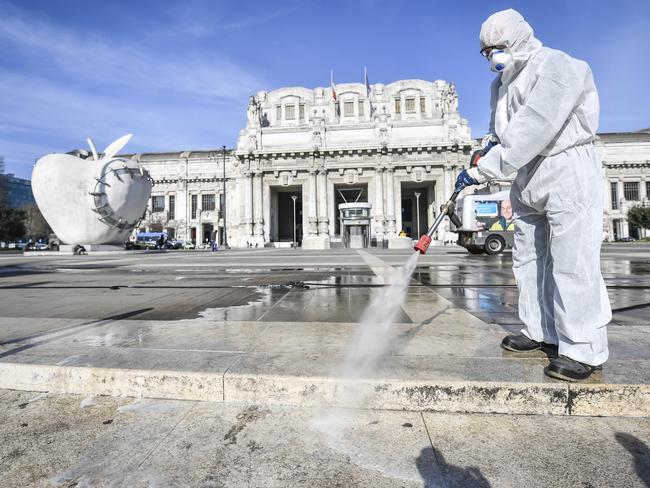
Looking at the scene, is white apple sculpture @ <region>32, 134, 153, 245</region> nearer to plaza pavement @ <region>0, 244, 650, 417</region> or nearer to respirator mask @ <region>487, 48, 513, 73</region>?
plaza pavement @ <region>0, 244, 650, 417</region>

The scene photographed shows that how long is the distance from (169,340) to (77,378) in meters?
0.66

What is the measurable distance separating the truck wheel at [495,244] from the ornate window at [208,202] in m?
50.2

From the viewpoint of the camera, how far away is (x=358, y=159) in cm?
4703

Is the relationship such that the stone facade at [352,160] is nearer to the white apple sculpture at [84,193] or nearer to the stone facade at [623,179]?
the white apple sculpture at [84,193]

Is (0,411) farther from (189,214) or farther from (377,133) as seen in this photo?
(189,214)

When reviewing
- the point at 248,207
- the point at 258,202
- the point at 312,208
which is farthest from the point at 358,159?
the point at 248,207

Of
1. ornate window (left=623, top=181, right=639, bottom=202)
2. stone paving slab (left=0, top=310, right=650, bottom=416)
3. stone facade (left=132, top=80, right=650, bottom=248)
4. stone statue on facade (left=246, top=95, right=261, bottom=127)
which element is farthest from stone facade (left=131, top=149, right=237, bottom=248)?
ornate window (left=623, top=181, right=639, bottom=202)

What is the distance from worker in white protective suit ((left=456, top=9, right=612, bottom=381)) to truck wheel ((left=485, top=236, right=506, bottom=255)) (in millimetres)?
15030

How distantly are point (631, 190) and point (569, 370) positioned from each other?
68318mm

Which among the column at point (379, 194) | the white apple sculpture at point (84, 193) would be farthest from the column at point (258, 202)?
the white apple sculpture at point (84, 193)

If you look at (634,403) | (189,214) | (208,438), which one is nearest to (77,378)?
(208,438)

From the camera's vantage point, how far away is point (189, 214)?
58719 mm

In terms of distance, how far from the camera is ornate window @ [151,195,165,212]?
59931mm

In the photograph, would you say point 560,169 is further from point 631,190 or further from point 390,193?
point 631,190
